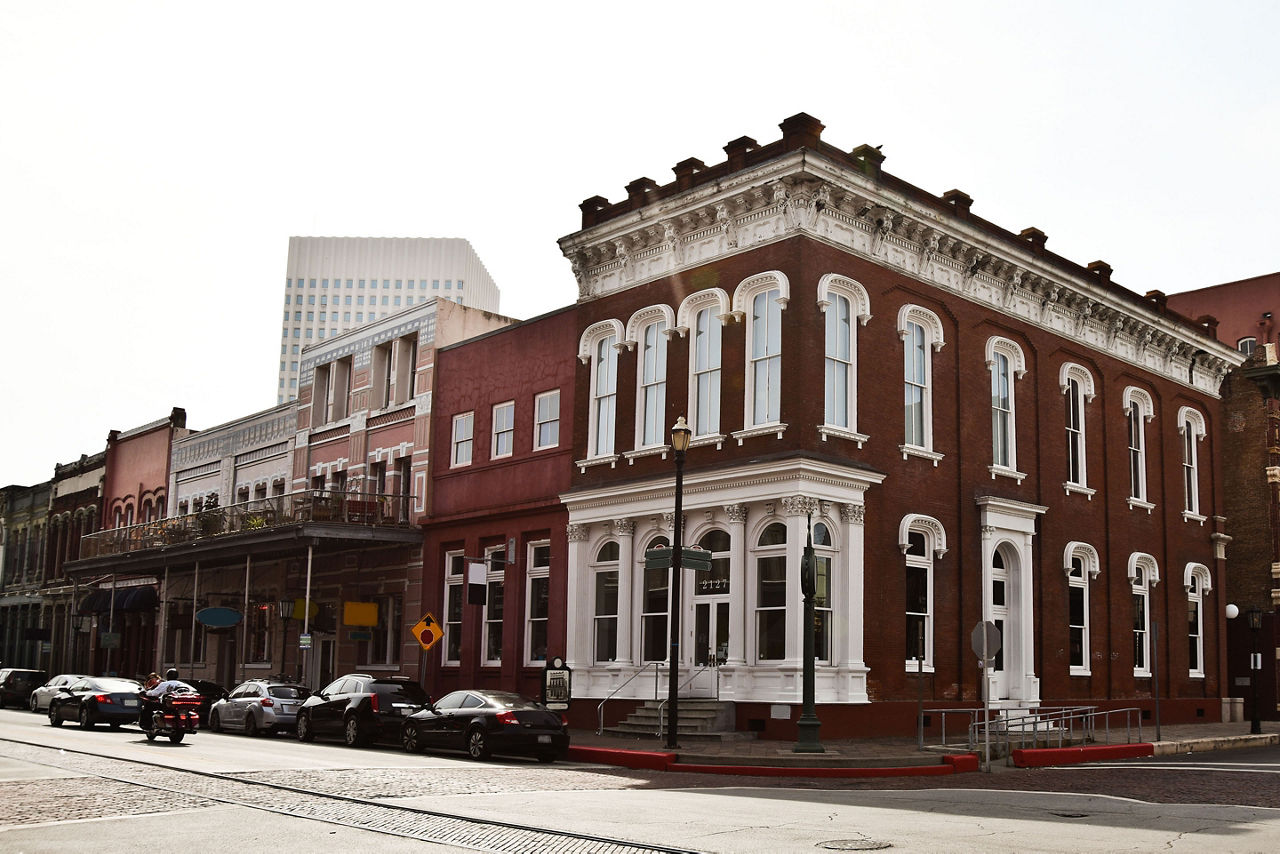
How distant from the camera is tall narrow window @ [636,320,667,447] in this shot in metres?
28.5

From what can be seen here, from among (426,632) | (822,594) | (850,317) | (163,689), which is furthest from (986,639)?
(163,689)

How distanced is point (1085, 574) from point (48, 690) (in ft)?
93.0

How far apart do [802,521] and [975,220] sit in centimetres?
981

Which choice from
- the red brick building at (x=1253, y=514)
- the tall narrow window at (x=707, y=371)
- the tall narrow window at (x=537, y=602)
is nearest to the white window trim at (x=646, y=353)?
the tall narrow window at (x=707, y=371)

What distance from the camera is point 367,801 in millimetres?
14469

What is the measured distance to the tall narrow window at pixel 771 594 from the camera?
2491 cm

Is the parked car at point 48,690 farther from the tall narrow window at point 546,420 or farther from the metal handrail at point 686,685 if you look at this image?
the metal handrail at point 686,685

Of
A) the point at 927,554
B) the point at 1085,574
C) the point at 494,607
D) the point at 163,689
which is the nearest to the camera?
the point at 163,689

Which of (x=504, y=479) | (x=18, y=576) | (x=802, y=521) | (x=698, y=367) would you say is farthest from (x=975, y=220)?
(x=18, y=576)

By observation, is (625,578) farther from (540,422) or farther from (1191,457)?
(1191,457)

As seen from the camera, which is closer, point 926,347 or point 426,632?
point 926,347

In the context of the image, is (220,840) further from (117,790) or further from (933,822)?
(933,822)

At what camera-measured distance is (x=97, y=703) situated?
29.7 metres

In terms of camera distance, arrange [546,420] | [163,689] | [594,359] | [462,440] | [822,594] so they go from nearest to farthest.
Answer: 1. [822,594]
2. [163,689]
3. [594,359]
4. [546,420]
5. [462,440]
